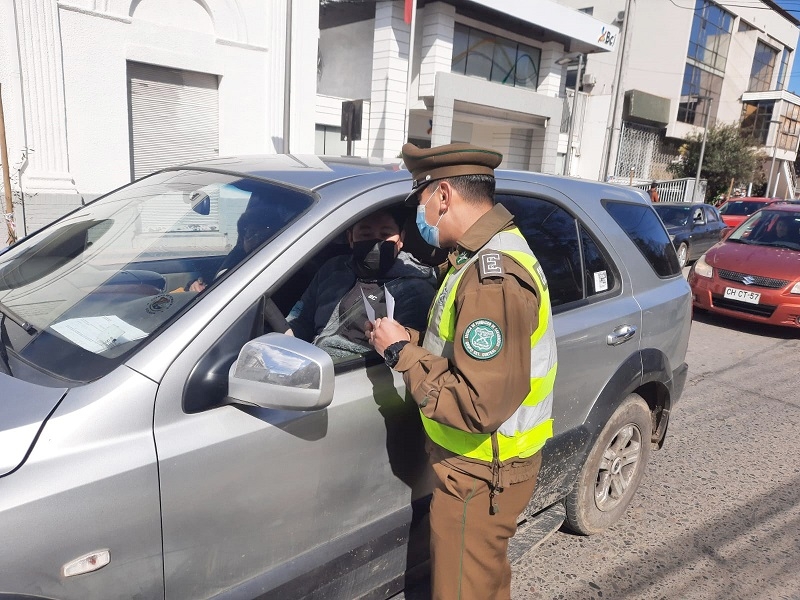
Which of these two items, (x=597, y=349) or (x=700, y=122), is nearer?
(x=597, y=349)

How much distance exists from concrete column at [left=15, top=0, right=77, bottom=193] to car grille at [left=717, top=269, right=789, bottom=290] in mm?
9742

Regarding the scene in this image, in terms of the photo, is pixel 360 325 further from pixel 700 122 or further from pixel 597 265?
pixel 700 122

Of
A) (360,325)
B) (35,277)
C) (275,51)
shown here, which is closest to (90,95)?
(275,51)

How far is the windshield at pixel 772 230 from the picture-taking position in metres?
7.84

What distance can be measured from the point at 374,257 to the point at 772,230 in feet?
25.8

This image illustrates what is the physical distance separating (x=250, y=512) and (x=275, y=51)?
11.5m

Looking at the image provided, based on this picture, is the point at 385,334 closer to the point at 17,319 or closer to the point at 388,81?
the point at 17,319

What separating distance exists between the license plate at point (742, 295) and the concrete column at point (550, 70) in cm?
1672

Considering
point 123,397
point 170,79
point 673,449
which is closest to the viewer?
point 123,397

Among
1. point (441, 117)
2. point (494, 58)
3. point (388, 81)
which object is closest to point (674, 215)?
point (441, 117)

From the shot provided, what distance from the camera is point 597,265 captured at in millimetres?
2758

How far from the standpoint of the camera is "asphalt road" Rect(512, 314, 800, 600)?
2.72m

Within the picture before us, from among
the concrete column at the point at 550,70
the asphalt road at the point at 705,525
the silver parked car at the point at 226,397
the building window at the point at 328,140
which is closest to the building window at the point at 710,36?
the concrete column at the point at 550,70

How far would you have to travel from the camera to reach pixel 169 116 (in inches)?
416
